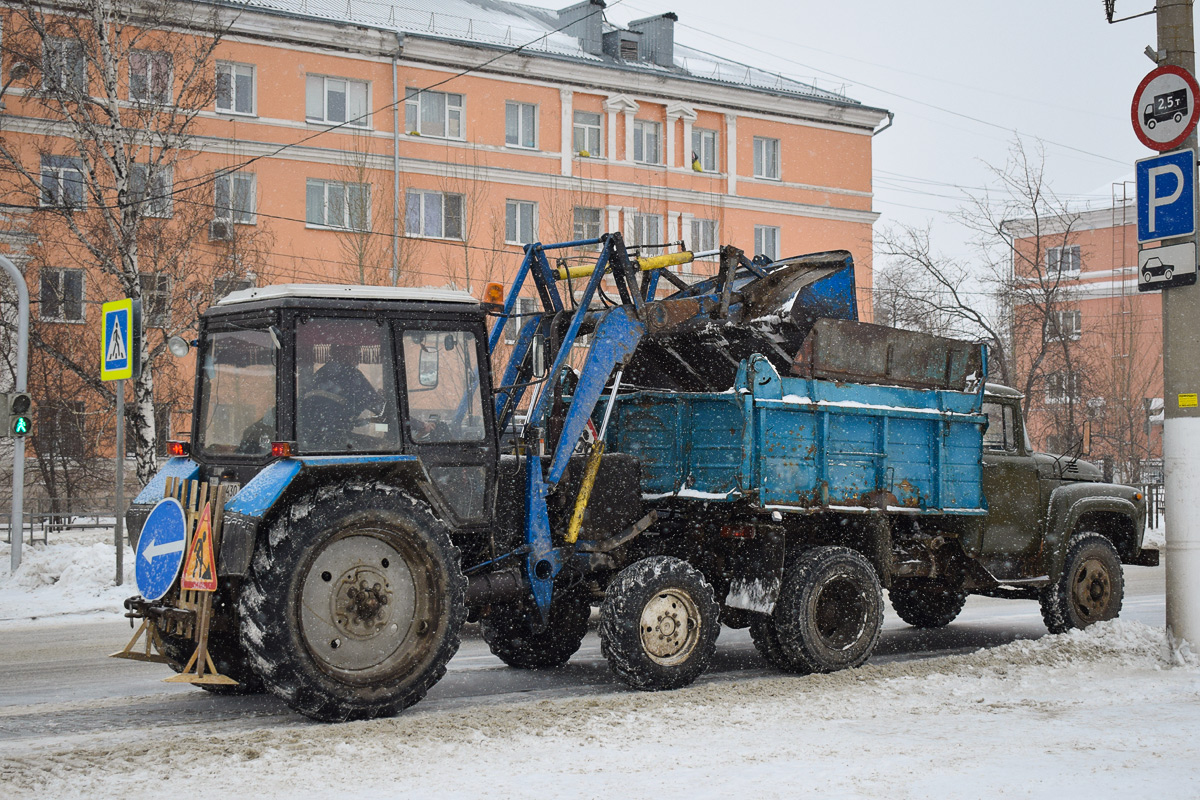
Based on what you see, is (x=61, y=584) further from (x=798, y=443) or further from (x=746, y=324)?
(x=798, y=443)

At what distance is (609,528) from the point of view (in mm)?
9227

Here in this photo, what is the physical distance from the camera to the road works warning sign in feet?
23.6

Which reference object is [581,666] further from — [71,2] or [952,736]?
[71,2]

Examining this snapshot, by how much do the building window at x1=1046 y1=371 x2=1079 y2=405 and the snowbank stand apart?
2173 centimetres

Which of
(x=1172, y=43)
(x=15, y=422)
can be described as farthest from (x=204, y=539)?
(x=15, y=422)

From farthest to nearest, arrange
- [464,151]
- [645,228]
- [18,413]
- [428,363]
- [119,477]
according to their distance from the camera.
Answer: [645,228] < [464,151] < [18,413] < [119,477] < [428,363]

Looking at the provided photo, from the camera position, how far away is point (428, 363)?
8.05 m

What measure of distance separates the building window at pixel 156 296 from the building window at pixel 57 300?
5578 millimetres

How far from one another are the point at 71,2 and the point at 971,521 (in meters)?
15.7

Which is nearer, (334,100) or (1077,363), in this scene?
(334,100)

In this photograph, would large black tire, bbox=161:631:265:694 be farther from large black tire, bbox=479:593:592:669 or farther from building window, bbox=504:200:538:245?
building window, bbox=504:200:538:245

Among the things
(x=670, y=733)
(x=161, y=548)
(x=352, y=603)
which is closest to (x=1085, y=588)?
(x=670, y=733)

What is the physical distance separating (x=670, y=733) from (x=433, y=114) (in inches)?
1083

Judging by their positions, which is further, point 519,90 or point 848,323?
point 519,90
